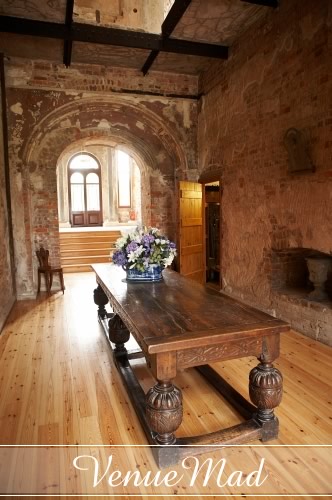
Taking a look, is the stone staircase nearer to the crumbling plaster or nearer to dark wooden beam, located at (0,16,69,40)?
the crumbling plaster

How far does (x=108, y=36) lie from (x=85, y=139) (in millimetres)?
2187

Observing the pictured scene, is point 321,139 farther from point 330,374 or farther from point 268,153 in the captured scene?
point 330,374

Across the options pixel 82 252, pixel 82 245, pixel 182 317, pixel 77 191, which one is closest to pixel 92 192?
pixel 77 191

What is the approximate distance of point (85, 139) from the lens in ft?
21.3

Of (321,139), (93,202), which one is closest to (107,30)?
(321,139)

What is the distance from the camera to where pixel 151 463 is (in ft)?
6.11

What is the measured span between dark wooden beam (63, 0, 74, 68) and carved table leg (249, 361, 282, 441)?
440cm

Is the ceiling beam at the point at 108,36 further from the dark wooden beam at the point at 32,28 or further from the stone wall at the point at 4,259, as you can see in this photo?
the stone wall at the point at 4,259

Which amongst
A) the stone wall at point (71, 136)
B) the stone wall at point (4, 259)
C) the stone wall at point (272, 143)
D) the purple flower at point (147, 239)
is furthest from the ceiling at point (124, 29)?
the purple flower at point (147, 239)

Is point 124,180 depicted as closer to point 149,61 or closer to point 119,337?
point 149,61

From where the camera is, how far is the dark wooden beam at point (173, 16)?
12.9 feet

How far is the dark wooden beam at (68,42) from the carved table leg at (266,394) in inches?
173

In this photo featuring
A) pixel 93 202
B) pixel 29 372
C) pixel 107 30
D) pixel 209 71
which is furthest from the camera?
pixel 93 202

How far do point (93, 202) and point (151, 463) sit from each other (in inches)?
505
